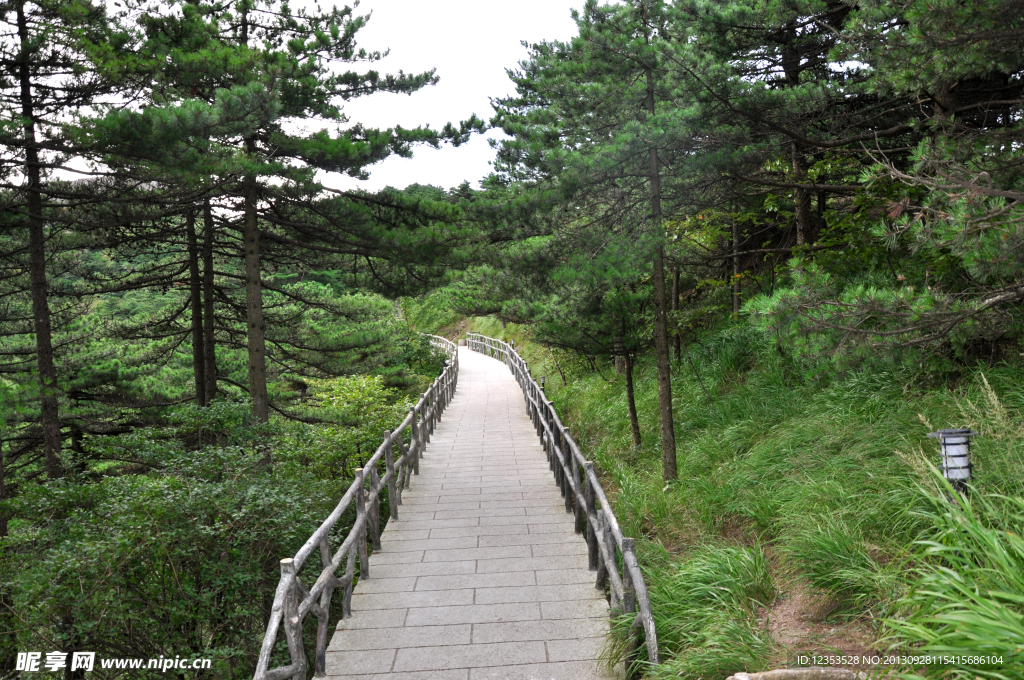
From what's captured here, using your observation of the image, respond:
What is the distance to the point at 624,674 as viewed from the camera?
170 inches

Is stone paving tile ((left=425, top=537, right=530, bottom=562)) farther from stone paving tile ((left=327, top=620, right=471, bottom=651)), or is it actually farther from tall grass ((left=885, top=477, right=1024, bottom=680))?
tall grass ((left=885, top=477, right=1024, bottom=680))

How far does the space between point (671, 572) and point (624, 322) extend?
672 cm

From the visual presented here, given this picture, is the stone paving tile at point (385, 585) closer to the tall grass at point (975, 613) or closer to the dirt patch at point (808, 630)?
the dirt patch at point (808, 630)

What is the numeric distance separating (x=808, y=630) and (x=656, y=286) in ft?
18.6

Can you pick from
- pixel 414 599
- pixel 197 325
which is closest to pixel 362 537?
pixel 414 599

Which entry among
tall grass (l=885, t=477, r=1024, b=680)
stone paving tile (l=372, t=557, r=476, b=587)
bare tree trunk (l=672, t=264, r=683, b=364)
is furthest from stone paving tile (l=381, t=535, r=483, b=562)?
bare tree trunk (l=672, t=264, r=683, b=364)

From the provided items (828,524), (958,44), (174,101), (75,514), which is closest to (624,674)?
(828,524)

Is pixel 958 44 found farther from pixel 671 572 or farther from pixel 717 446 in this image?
pixel 717 446

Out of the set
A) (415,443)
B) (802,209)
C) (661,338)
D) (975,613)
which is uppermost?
(802,209)

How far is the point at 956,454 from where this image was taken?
360 cm

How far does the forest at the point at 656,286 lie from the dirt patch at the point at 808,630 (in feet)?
0.10

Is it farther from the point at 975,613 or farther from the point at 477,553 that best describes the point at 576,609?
the point at 975,613

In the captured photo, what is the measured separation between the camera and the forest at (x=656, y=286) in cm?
427

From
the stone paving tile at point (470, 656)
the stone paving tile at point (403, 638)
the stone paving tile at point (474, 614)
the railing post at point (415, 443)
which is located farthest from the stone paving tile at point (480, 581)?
the railing post at point (415, 443)
